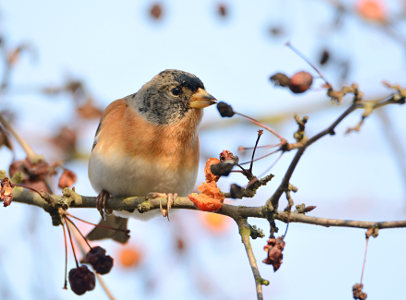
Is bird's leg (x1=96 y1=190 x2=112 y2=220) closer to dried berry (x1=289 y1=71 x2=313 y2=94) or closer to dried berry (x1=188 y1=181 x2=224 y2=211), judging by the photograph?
dried berry (x1=188 y1=181 x2=224 y2=211)

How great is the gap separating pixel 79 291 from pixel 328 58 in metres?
2.60

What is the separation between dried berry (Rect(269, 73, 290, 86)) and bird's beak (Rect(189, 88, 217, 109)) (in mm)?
1818

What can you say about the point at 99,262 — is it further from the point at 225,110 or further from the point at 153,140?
the point at 153,140

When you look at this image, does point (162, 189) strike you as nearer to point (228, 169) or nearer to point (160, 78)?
point (160, 78)

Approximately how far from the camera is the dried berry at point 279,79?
7.95 ft

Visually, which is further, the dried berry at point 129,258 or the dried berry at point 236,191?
the dried berry at point 129,258

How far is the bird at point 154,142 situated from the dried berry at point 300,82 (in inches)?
73.7

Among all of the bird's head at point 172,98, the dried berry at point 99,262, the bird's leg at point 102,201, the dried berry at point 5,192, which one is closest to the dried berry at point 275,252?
the dried berry at point 99,262

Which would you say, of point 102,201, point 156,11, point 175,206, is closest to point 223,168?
point 175,206

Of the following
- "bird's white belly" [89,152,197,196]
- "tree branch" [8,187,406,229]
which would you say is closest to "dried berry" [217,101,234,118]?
"tree branch" [8,187,406,229]

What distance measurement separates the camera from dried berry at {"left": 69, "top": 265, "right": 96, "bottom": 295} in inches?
121

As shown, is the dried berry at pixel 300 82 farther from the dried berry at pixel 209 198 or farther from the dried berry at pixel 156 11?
the dried berry at pixel 156 11

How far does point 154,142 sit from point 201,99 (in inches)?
19.4

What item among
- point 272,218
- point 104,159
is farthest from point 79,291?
point 104,159
